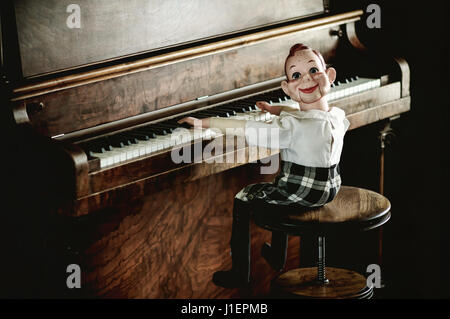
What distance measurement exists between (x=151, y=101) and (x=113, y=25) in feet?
1.06

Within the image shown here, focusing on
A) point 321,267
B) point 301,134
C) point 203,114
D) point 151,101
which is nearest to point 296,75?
point 301,134

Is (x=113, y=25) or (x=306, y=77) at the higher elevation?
(x=113, y=25)

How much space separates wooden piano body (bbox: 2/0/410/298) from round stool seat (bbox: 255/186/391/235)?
337 millimetres

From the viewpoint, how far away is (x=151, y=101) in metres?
3.07

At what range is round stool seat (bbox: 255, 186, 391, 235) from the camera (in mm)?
2686

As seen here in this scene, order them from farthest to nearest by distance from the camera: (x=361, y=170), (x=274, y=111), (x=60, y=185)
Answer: (x=361, y=170)
(x=274, y=111)
(x=60, y=185)

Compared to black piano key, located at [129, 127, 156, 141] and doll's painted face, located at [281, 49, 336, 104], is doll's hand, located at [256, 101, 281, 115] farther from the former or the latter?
black piano key, located at [129, 127, 156, 141]

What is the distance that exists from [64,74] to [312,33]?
128 centimetres

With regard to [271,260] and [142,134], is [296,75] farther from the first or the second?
[271,260]

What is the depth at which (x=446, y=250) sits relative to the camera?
13.0 feet

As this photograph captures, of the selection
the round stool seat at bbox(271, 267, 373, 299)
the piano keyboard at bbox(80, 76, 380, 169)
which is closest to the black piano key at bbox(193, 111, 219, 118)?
the piano keyboard at bbox(80, 76, 380, 169)
